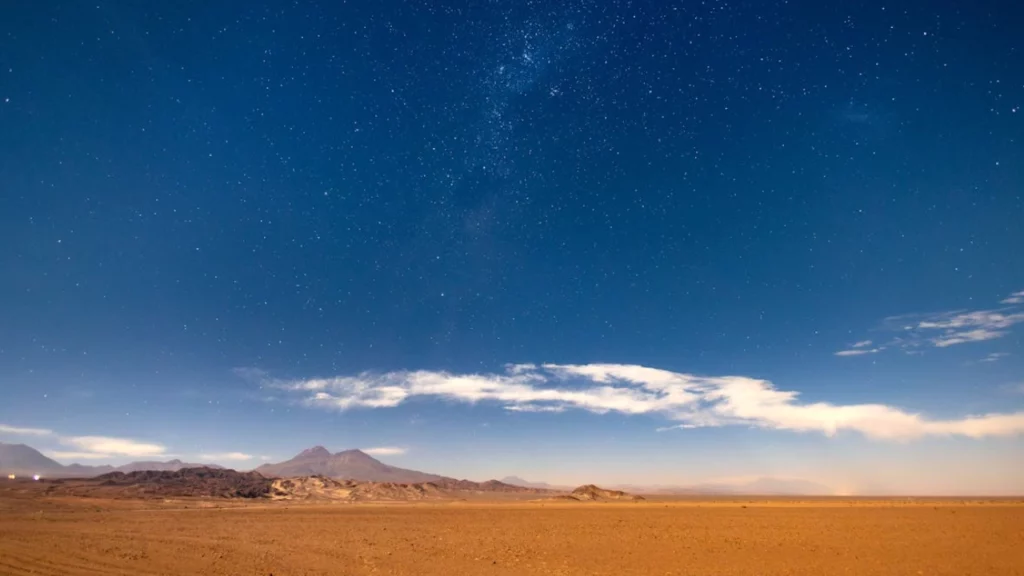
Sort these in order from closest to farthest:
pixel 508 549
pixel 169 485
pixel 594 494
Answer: pixel 508 549 < pixel 169 485 < pixel 594 494

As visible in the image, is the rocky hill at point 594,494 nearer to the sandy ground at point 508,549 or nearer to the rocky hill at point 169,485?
the rocky hill at point 169,485

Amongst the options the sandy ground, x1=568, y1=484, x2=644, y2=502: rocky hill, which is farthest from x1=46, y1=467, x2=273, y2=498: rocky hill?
x1=568, y1=484, x2=644, y2=502: rocky hill

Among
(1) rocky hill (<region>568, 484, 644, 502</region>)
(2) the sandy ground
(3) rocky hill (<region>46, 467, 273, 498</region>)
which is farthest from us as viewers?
(1) rocky hill (<region>568, 484, 644, 502</region>)

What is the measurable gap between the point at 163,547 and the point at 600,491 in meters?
121

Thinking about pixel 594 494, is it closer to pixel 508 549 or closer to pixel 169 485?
pixel 169 485

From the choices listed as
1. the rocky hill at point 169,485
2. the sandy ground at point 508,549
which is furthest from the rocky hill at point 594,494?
the sandy ground at point 508,549

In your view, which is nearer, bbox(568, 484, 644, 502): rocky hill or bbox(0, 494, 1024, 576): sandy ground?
bbox(0, 494, 1024, 576): sandy ground

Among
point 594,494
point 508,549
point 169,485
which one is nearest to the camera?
point 508,549

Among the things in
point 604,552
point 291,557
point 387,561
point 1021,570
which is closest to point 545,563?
point 604,552

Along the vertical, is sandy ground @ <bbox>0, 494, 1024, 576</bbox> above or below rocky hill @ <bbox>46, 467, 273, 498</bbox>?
below

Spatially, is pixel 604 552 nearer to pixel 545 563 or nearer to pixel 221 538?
pixel 545 563

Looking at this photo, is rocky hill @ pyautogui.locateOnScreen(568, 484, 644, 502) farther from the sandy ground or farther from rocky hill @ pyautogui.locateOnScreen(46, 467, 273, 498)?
the sandy ground

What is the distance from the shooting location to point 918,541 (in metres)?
27.2

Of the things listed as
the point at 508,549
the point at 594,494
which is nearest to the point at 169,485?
the point at 594,494
